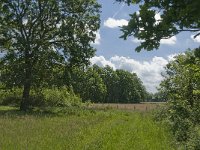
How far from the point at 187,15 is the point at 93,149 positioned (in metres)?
9.40

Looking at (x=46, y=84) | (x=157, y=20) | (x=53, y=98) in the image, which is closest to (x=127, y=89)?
(x=53, y=98)

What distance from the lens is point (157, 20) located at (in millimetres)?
6223

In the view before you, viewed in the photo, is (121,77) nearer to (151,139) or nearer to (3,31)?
(3,31)

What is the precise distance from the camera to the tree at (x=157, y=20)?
6176mm

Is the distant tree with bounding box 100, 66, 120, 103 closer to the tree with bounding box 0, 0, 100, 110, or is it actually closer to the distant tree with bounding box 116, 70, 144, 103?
the distant tree with bounding box 116, 70, 144, 103

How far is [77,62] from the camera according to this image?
43.2m

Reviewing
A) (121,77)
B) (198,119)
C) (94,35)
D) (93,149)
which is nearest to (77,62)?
(94,35)

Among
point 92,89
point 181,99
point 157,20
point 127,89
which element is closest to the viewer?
point 157,20

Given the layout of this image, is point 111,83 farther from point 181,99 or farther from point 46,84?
point 181,99

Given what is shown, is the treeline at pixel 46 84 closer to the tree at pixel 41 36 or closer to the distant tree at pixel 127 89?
the tree at pixel 41 36

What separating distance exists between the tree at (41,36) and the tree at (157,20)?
35.0m

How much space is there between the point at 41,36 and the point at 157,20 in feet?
121

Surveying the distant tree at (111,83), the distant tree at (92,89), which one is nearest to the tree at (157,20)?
the distant tree at (92,89)

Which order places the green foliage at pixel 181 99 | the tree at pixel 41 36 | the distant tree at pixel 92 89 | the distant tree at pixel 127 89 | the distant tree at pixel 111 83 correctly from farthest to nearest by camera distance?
1. the distant tree at pixel 127 89
2. the distant tree at pixel 111 83
3. the distant tree at pixel 92 89
4. the tree at pixel 41 36
5. the green foliage at pixel 181 99
